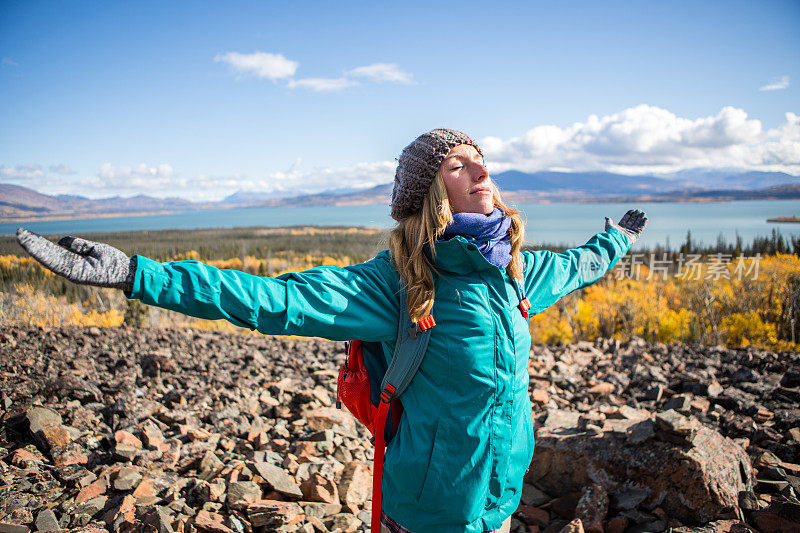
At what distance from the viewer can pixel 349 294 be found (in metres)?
1.62

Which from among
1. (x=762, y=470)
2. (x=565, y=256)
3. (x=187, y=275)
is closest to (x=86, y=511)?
(x=187, y=275)

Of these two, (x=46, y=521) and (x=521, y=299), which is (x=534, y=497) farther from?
(x=46, y=521)

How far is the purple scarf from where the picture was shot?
179 cm

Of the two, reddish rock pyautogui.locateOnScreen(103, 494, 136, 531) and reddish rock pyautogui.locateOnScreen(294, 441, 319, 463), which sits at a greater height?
reddish rock pyautogui.locateOnScreen(103, 494, 136, 531)

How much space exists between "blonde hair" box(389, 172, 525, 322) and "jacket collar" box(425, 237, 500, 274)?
3 cm

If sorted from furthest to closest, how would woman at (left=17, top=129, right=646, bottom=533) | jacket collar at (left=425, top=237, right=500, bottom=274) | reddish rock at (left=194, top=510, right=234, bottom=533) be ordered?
reddish rock at (left=194, top=510, right=234, bottom=533) < jacket collar at (left=425, top=237, right=500, bottom=274) < woman at (left=17, top=129, right=646, bottom=533)

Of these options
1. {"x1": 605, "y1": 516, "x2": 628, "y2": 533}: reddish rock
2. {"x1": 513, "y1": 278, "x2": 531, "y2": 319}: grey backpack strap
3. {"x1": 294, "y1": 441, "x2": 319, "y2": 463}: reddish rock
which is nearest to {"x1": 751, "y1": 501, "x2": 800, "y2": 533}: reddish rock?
{"x1": 605, "y1": 516, "x2": 628, "y2": 533}: reddish rock

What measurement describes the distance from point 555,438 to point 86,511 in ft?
11.9

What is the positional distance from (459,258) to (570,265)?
0.87 metres

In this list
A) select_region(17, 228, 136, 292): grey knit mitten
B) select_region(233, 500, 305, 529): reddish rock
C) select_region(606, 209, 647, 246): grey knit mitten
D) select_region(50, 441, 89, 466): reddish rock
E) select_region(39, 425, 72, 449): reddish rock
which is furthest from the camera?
select_region(39, 425, 72, 449): reddish rock

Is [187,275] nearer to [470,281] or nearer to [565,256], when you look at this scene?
[470,281]

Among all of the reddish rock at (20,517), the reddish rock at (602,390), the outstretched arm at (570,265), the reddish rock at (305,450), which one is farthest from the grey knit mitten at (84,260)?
the reddish rock at (602,390)

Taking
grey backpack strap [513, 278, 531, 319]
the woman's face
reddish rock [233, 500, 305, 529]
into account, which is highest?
the woman's face

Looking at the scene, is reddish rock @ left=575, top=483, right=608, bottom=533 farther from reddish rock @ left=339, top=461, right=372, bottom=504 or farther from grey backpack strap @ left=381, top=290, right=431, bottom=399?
grey backpack strap @ left=381, top=290, right=431, bottom=399
